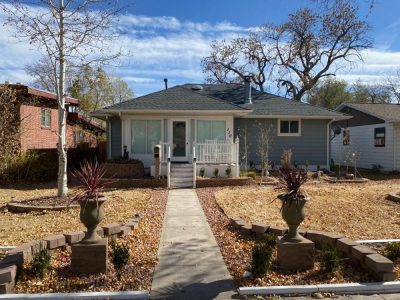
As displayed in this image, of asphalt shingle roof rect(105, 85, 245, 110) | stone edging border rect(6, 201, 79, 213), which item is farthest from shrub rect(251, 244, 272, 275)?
asphalt shingle roof rect(105, 85, 245, 110)

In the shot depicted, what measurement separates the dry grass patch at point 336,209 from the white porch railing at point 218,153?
7.40 feet

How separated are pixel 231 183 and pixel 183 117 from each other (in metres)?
4.35

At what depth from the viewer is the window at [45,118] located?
765 inches

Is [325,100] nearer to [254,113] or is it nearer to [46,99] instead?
[254,113]

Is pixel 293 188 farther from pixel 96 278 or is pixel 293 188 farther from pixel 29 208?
pixel 29 208

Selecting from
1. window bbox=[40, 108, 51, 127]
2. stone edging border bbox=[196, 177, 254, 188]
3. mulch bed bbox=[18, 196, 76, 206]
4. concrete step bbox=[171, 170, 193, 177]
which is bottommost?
mulch bed bbox=[18, 196, 76, 206]

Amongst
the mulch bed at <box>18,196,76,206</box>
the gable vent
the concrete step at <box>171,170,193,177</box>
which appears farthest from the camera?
the gable vent

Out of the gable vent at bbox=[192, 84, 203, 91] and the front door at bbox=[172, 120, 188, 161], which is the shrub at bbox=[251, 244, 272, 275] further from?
the gable vent at bbox=[192, 84, 203, 91]

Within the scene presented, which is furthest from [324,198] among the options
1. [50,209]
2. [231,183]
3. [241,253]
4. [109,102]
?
[109,102]

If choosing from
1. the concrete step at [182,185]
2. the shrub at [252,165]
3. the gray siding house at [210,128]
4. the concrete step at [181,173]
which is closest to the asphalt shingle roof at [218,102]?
the gray siding house at [210,128]

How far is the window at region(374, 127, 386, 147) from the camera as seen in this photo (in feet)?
68.0

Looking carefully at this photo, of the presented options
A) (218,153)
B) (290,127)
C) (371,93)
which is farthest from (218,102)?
(371,93)

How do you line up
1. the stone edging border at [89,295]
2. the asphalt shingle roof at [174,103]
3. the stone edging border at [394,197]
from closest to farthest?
1. the stone edging border at [89,295]
2. the stone edging border at [394,197]
3. the asphalt shingle roof at [174,103]

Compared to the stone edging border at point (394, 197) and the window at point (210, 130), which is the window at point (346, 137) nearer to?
the window at point (210, 130)
